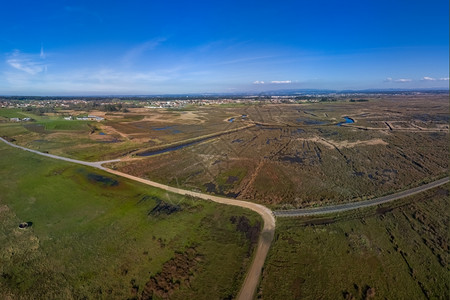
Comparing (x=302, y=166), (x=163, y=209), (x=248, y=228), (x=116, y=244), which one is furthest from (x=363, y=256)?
(x=116, y=244)

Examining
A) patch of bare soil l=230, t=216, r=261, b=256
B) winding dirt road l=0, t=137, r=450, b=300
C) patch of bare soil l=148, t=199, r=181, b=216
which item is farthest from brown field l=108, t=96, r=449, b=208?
patch of bare soil l=148, t=199, r=181, b=216

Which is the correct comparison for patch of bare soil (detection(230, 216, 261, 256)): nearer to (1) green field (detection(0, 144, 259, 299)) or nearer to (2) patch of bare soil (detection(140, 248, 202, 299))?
(1) green field (detection(0, 144, 259, 299))

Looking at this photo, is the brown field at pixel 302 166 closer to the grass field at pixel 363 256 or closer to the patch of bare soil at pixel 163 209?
the grass field at pixel 363 256

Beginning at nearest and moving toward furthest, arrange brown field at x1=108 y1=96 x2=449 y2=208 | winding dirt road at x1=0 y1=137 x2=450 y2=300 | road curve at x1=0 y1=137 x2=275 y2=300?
road curve at x1=0 y1=137 x2=275 y2=300 → winding dirt road at x1=0 y1=137 x2=450 y2=300 → brown field at x1=108 y1=96 x2=449 y2=208

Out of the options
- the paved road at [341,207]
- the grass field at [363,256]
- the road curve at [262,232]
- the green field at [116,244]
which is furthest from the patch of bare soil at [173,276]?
the paved road at [341,207]

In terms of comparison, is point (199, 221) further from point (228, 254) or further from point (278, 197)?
point (278, 197)

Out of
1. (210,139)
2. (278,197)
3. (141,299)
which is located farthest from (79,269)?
(210,139)
